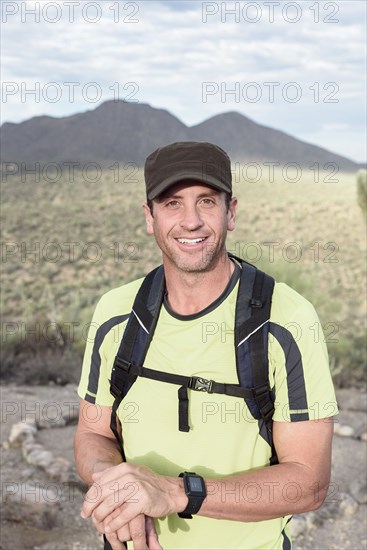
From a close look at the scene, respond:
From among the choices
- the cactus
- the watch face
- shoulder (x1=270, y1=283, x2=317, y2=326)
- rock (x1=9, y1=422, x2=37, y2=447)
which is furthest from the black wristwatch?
the cactus

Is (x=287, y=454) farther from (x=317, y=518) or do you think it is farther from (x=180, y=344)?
(x=317, y=518)

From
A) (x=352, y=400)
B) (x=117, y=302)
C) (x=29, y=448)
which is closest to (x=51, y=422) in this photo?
(x=29, y=448)

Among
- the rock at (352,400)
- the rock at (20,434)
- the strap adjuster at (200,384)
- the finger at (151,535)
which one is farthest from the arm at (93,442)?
the rock at (352,400)

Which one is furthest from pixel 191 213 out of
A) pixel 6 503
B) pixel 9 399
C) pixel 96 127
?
pixel 96 127

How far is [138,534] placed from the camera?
75.6 inches

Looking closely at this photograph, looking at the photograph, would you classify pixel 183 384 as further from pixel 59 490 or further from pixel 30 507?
pixel 59 490

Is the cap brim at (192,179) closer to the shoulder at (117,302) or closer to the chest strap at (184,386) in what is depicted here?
the shoulder at (117,302)

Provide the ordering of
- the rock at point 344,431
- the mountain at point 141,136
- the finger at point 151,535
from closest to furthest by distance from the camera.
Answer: the finger at point 151,535
the rock at point 344,431
the mountain at point 141,136

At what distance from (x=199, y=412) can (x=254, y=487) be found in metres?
0.28

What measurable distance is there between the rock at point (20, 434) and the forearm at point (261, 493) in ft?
15.3

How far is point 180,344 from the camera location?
2156mm

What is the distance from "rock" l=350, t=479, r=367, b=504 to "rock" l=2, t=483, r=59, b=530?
2442 mm

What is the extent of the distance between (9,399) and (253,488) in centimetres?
640

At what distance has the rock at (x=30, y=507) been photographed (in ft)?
15.6
